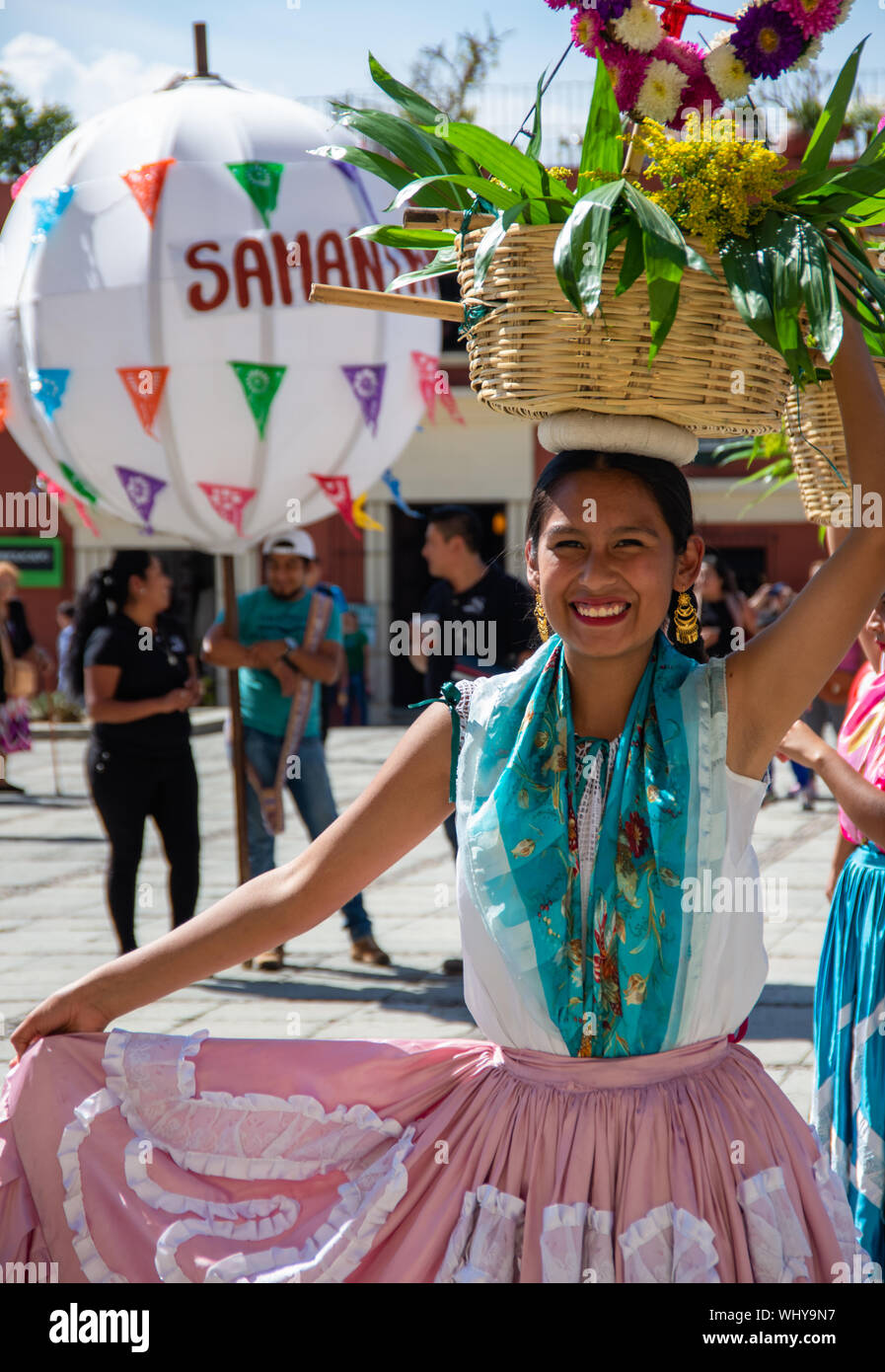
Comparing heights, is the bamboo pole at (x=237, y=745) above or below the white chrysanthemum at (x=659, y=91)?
below

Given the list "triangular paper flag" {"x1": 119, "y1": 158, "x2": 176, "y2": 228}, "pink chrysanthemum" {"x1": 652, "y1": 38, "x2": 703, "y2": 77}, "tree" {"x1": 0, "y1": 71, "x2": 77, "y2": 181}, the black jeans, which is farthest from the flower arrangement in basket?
"tree" {"x1": 0, "y1": 71, "x2": 77, "y2": 181}

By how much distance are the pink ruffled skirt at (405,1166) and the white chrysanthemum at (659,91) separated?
134 centimetres

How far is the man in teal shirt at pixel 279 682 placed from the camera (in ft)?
20.7

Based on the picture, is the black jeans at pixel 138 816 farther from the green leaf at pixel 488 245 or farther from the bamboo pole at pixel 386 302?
the green leaf at pixel 488 245

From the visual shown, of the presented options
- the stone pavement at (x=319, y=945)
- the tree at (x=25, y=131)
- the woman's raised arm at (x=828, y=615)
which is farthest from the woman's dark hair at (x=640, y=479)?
the tree at (x=25, y=131)

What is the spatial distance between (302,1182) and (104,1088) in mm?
343

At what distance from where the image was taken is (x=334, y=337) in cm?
534

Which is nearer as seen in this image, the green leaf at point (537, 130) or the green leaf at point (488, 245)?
the green leaf at point (488, 245)

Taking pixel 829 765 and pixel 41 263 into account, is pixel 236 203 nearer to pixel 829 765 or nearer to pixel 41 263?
pixel 41 263

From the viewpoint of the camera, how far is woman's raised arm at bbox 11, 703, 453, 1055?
2129 millimetres

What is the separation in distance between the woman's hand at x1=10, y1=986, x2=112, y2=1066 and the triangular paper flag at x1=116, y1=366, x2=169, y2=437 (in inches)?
127

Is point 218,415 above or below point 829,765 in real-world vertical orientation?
above
